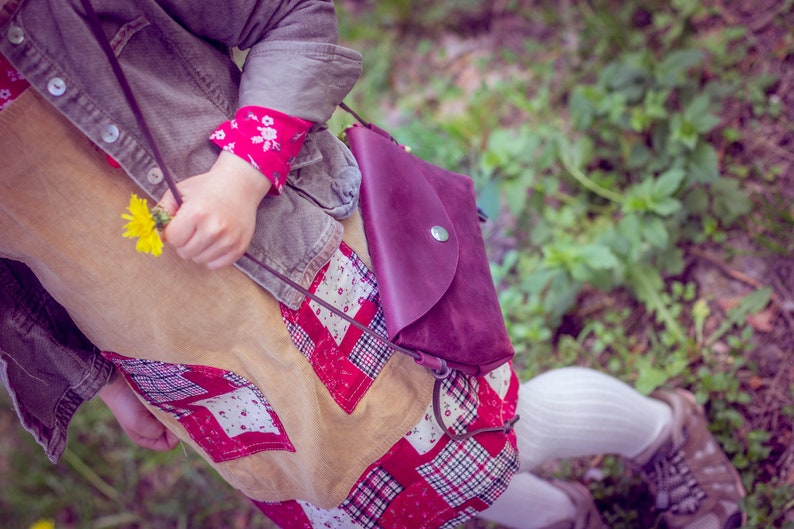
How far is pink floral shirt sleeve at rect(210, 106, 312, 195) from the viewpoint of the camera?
2.71 ft

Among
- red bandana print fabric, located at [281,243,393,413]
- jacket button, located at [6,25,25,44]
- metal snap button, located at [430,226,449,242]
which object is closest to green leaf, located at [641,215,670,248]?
metal snap button, located at [430,226,449,242]

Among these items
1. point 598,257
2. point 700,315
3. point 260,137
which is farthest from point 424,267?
point 700,315

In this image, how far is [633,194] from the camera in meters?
1.80

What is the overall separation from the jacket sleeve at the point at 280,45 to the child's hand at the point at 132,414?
585 millimetres

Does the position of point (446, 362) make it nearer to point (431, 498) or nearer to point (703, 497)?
point (431, 498)

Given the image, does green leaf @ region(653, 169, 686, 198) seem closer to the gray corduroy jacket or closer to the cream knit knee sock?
the cream knit knee sock

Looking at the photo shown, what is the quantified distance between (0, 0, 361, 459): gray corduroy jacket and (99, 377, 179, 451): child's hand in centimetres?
15

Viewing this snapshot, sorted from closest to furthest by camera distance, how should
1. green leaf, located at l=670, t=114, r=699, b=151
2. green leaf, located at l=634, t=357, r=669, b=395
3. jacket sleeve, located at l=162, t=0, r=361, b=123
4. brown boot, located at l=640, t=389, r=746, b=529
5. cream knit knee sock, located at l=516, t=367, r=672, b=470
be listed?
jacket sleeve, located at l=162, t=0, r=361, b=123 → cream knit knee sock, located at l=516, t=367, r=672, b=470 → brown boot, located at l=640, t=389, r=746, b=529 → green leaf, located at l=634, t=357, r=669, b=395 → green leaf, located at l=670, t=114, r=699, b=151

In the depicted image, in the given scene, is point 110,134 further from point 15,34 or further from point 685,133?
point 685,133

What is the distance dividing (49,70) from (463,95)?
197 centimetres

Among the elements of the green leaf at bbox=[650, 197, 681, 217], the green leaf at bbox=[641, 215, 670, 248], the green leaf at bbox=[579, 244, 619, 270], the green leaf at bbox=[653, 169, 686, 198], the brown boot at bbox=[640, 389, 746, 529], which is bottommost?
the brown boot at bbox=[640, 389, 746, 529]

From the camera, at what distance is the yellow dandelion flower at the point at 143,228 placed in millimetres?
779

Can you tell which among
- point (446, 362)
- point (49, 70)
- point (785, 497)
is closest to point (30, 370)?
point (49, 70)

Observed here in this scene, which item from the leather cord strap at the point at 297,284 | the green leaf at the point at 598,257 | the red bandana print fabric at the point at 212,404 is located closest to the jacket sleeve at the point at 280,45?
the leather cord strap at the point at 297,284
